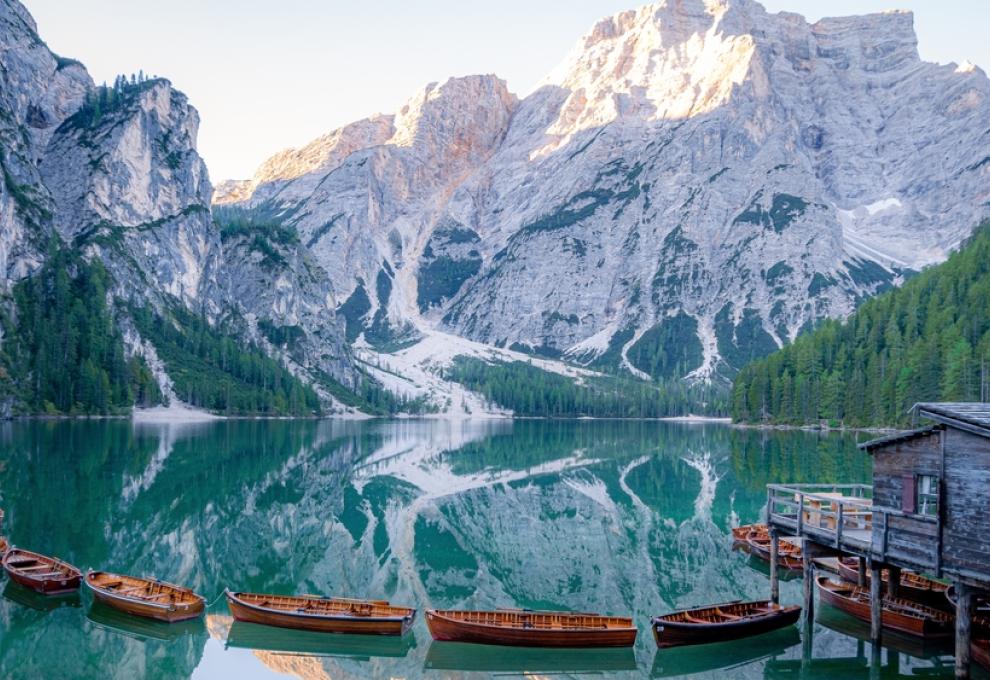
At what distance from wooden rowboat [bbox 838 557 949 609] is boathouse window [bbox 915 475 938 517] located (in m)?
6.84

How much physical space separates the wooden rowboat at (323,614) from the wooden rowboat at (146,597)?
1.69 metres

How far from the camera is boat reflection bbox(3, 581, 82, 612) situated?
116ft

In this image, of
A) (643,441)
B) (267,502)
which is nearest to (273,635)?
(267,502)

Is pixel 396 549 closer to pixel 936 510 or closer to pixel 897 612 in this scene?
pixel 897 612

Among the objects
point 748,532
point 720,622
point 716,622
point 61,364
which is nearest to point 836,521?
point 720,622

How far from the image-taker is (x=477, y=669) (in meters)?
30.1

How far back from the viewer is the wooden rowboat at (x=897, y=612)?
32812mm

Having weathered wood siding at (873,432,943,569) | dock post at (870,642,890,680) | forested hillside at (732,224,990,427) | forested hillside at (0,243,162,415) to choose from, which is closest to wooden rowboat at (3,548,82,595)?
dock post at (870,642,890,680)

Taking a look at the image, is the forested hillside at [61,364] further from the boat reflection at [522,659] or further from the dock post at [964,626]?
the dock post at [964,626]

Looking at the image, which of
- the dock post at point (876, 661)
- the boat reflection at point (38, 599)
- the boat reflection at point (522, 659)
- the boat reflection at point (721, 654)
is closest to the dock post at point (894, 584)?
the dock post at point (876, 661)

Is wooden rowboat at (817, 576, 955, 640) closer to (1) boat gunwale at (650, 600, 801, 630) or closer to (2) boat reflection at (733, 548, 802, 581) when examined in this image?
(1) boat gunwale at (650, 600, 801, 630)

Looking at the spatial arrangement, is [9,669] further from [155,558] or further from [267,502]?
[267,502]

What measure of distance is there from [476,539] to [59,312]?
174 metres

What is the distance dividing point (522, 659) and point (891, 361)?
140 metres
